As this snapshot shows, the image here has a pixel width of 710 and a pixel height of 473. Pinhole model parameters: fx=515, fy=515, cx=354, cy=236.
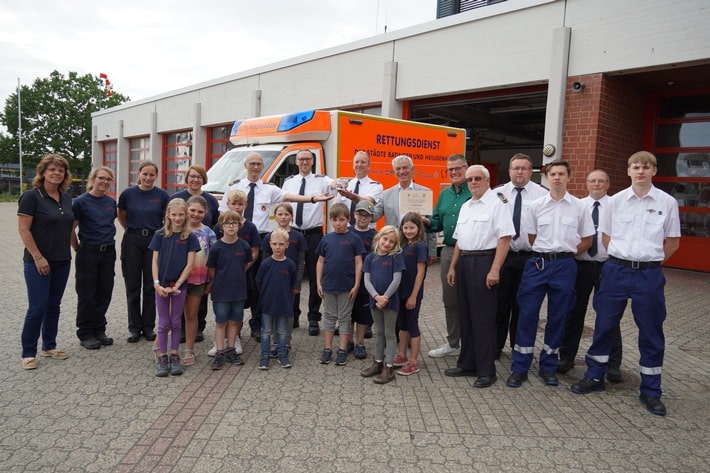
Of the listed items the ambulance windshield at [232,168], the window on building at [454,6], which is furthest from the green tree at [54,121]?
the ambulance windshield at [232,168]

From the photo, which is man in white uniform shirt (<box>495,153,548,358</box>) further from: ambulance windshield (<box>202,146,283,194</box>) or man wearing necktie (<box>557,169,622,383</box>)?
ambulance windshield (<box>202,146,283,194</box>)

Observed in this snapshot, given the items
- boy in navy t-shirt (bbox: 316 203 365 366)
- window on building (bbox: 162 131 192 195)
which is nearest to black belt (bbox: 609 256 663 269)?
boy in navy t-shirt (bbox: 316 203 365 366)

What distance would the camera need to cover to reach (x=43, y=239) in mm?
4500

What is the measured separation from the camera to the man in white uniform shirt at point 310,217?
19.5 feet

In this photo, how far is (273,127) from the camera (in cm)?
901

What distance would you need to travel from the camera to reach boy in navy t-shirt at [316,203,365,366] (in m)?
4.81

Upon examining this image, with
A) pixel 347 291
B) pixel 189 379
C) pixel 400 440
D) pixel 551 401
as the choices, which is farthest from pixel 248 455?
pixel 551 401

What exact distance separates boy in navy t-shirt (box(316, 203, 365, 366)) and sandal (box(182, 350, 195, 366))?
1198 millimetres

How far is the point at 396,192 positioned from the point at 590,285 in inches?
81.4

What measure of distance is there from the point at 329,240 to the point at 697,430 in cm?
324

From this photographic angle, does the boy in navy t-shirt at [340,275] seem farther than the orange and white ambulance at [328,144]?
No

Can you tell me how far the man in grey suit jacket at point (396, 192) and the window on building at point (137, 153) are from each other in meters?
24.8

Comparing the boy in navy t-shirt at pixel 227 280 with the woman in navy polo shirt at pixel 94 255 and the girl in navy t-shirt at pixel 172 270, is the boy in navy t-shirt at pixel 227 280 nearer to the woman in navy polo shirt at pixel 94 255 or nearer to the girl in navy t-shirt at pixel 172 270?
the girl in navy t-shirt at pixel 172 270

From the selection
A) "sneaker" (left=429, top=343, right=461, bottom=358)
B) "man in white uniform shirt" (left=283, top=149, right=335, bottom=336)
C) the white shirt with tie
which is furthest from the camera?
the white shirt with tie
